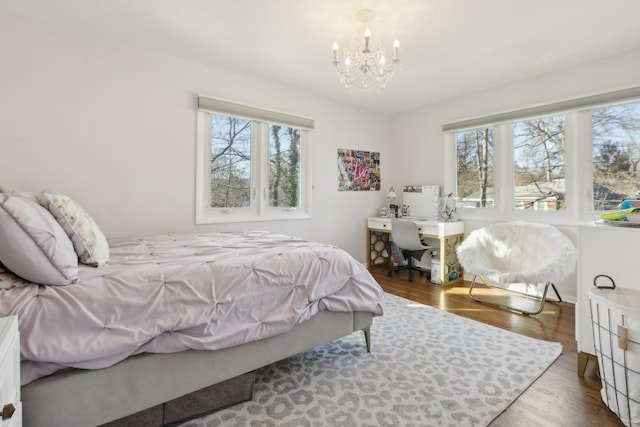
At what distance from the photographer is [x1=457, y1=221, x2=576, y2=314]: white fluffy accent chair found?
2645 millimetres

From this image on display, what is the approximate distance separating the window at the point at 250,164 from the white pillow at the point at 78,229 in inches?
59.0

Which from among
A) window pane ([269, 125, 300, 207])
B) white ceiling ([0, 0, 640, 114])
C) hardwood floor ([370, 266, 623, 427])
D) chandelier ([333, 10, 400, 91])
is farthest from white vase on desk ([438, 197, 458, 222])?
window pane ([269, 125, 300, 207])

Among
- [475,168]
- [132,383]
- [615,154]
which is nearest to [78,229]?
[132,383]

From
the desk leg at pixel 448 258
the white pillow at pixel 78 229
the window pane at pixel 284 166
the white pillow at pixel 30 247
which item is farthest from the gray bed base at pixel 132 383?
the desk leg at pixel 448 258

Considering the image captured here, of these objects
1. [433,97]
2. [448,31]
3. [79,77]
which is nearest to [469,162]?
[433,97]

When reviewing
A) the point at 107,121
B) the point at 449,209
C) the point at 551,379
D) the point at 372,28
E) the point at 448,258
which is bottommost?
the point at 551,379

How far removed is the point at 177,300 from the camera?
133 centimetres

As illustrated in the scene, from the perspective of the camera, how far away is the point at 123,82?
2.68 metres

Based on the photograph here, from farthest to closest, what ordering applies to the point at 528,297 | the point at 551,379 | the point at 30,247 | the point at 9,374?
1. the point at 528,297
2. the point at 551,379
3. the point at 30,247
4. the point at 9,374

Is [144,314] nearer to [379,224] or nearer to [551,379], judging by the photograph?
[551,379]

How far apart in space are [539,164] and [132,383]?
414cm

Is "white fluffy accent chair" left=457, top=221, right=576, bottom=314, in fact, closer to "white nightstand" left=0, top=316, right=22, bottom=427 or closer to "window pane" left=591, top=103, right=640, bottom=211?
"window pane" left=591, top=103, right=640, bottom=211

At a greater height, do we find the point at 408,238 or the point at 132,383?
the point at 408,238

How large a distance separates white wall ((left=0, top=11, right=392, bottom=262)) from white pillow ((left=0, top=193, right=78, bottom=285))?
1.53m
